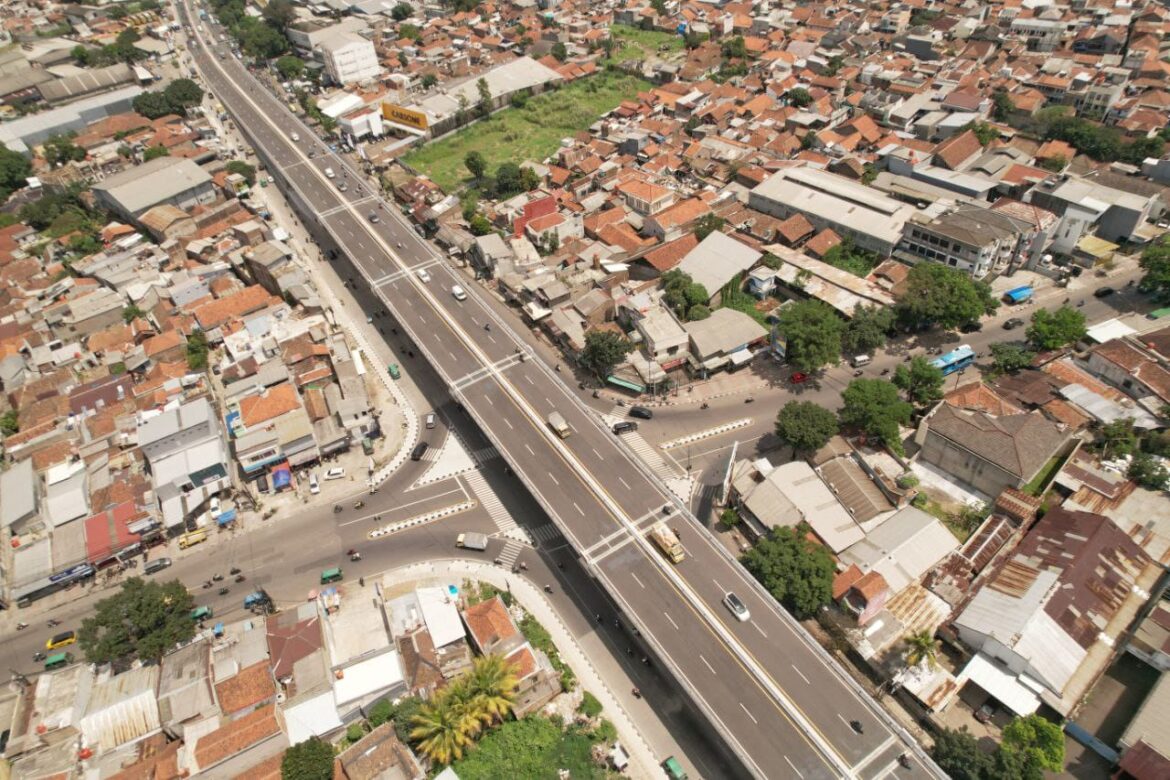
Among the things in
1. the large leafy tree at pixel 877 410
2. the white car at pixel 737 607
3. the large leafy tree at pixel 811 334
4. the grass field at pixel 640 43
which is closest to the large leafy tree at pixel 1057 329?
the large leafy tree at pixel 877 410

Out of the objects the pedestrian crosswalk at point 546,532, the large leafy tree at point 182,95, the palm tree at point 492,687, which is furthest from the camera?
the large leafy tree at point 182,95

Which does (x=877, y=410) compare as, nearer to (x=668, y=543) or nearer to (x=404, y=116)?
(x=668, y=543)

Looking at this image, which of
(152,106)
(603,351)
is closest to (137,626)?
(603,351)

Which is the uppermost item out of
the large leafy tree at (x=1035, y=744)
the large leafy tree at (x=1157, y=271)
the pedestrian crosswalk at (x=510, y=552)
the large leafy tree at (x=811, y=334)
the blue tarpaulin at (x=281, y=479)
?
the large leafy tree at (x=1157, y=271)

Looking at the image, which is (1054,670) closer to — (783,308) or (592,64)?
(783,308)

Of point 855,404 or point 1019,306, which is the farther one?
point 1019,306

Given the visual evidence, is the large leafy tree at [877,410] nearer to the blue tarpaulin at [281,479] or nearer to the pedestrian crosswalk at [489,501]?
the pedestrian crosswalk at [489,501]

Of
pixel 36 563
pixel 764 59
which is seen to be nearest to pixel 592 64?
pixel 764 59
